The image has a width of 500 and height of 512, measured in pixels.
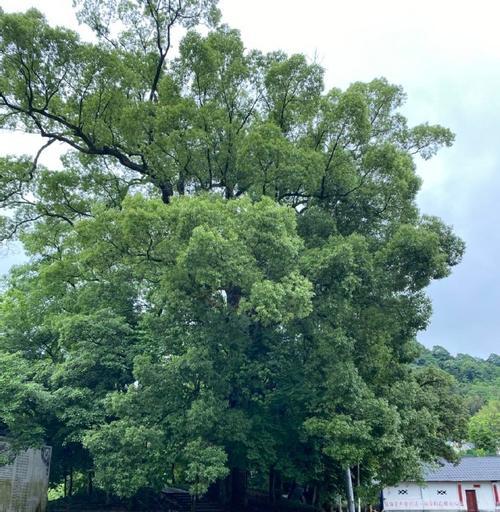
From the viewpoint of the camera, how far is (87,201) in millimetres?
14156

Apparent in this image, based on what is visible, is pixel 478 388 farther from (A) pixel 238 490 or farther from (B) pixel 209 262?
(B) pixel 209 262

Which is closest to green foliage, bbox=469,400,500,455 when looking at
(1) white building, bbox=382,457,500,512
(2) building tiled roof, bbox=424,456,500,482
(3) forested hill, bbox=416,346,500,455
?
(3) forested hill, bbox=416,346,500,455

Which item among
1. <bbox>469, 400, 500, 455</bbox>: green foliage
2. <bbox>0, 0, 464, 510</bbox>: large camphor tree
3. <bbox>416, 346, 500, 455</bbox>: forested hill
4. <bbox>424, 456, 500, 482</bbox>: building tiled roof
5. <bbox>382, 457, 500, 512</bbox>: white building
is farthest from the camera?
<bbox>416, 346, 500, 455</bbox>: forested hill

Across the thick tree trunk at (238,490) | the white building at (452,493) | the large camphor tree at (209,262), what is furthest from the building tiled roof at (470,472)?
the thick tree trunk at (238,490)

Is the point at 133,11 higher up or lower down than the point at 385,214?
higher up

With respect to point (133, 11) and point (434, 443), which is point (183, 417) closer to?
point (434, 443)

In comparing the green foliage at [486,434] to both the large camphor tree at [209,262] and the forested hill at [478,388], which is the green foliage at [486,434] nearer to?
the forested hill at [478,388]

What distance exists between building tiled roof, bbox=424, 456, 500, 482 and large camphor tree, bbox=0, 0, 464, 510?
37.7 feet

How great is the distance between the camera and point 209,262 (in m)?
8.87

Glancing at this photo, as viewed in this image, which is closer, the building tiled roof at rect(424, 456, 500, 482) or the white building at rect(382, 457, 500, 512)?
the white building at rect(382, 457, 500, 512)

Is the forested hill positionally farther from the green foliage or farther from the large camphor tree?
the large camphor tree

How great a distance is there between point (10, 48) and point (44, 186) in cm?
392

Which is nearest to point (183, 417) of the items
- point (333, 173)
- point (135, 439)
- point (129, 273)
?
point (135, 439)

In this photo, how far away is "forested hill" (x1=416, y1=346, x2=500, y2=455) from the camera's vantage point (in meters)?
34.2
